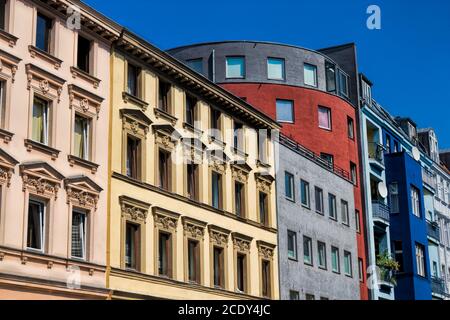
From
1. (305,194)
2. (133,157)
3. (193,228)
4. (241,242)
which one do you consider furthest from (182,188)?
(305,194)

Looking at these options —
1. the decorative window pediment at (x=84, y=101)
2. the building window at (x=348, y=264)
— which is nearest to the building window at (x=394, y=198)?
the building window at (x=348, y=264)

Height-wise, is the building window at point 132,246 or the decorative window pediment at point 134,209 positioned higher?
the decorative window pediment at point 134,209

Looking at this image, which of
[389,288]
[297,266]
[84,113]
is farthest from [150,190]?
[389,288]

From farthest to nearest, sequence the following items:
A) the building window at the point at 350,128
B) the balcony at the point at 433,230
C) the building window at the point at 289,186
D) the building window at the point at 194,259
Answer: the balcony at the point at 433,230, the building window at the point at 350,128, the building window at the point at 289,186, the building window at the point at 194,259

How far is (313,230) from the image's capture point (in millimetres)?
46000

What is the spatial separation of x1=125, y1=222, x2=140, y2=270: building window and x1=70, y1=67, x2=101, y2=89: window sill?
547 cm

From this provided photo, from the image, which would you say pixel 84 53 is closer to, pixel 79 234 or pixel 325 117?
pixel 79 234

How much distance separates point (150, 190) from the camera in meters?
31.2

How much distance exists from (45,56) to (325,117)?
3129cm

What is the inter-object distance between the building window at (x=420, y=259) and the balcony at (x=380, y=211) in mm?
4000

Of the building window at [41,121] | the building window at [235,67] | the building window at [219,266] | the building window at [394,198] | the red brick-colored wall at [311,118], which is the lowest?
the building window at [219,266]

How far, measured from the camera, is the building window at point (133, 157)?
101ft

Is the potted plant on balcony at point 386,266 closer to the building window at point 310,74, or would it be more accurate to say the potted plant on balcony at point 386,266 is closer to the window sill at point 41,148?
the building window at point 310,74

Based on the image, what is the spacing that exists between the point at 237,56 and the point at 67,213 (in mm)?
29673
